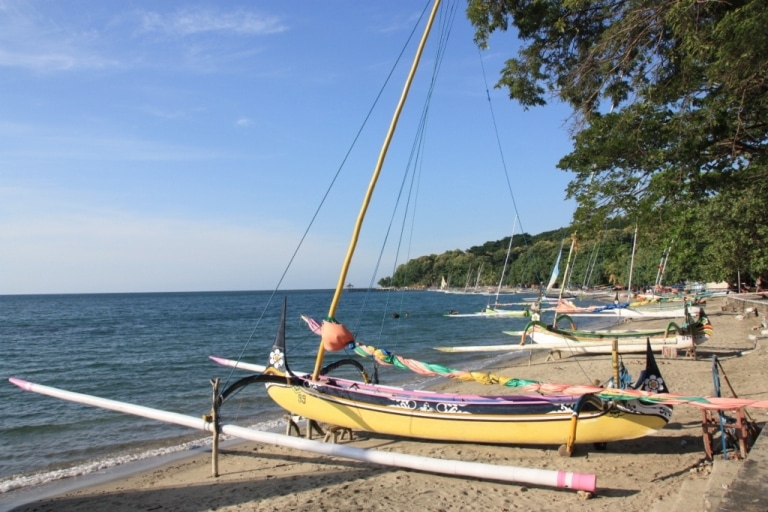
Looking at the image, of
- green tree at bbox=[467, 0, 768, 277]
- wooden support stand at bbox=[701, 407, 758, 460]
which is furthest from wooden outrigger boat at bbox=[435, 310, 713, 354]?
wooden support stand at bbox=[701, 407, 758, 460]

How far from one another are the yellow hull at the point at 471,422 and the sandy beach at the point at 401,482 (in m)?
0.34

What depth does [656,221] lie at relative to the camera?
11.2 meters

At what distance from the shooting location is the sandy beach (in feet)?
23.2

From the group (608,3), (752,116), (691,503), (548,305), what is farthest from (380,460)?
(548,305)

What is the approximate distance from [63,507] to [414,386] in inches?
421

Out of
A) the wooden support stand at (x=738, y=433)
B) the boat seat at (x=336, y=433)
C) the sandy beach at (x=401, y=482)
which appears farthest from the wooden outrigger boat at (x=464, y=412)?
the wooden support stand at (x=738, y=433)

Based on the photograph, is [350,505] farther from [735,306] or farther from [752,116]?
[735,306]

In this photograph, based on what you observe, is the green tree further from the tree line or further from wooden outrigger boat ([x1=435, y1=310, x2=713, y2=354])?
wooden outrigger boat ([x1=435, y1=310, x2=713, y2=354])

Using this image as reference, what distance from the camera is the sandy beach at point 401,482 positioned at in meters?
7.06

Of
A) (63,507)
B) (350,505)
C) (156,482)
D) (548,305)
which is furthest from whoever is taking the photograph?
(548,305)

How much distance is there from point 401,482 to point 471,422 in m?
1.64

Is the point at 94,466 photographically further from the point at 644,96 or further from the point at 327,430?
the point at 644,96

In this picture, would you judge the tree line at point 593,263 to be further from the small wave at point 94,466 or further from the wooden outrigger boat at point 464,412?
the small wave at point 94,466

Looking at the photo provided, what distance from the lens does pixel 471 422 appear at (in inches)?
354
